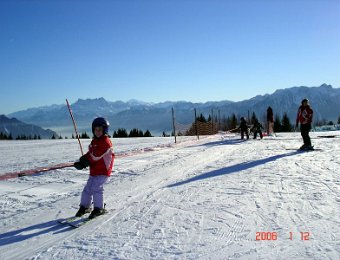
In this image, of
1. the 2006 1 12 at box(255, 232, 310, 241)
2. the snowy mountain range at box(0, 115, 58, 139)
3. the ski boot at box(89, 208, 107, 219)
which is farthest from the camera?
the snowy mountain range at box(0, 115, 58, 139)

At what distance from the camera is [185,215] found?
4930mm

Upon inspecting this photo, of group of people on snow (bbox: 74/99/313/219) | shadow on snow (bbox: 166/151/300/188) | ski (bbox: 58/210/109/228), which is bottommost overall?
ski (bbox: 58/210/109/228)

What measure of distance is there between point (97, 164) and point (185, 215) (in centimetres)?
158

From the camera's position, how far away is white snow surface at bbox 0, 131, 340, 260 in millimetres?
3754

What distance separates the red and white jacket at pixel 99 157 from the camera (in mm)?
5234

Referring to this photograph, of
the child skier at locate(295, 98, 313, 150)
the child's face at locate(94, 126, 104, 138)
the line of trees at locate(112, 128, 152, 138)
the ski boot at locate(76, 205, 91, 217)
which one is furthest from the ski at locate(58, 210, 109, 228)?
the line of trees at locate(112, 128, 152, 138)

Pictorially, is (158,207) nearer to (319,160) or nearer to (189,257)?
(189,257)

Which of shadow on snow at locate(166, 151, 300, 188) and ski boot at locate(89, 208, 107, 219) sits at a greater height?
shadow on snow at locate(166, 151, 300, 188)

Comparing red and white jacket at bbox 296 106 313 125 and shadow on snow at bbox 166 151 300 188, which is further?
red and white jacket at bbox 296 106 313 125

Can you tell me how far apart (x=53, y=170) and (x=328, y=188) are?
7.31 metres

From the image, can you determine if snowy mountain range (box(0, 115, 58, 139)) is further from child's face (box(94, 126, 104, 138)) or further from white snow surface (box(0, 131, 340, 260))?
child's face (box(94, 126, 104, 138))

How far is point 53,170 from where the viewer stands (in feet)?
32.1

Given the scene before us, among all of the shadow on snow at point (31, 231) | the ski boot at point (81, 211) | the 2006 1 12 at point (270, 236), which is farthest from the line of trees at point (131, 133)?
the 2006 1 12 at point (270, 236)

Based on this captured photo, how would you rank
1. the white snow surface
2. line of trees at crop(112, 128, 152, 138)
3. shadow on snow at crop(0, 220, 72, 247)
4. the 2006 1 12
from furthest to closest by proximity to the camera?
line of trees at crop(112, 128, 152, 138) → shadow on snow at crop(0, 220, 72, 247) → the 2006 1 12 → the white snow surface
